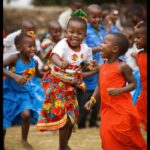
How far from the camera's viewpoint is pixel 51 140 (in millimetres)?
6902

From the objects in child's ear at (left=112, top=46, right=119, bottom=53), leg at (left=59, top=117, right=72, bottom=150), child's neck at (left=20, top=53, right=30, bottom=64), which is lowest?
leg at (left=59, top=117, right=72, bottom=150)

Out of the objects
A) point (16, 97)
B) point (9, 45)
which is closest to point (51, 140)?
point (16, 97)

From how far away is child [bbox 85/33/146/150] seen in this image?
4.94 metres

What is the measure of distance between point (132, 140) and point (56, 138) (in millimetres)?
2324

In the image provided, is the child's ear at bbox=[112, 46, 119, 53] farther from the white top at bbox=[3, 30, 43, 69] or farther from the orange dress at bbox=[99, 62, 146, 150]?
the white top at bbox=[3, 30, 43, 69]

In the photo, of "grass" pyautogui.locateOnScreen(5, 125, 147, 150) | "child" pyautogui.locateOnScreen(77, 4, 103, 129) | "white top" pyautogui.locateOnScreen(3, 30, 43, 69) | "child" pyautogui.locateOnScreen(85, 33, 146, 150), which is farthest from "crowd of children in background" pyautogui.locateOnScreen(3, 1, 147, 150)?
"child" pyautogui.locateOnScreen(77, 4, 103, 129)

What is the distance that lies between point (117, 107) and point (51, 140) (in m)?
→ 2.15

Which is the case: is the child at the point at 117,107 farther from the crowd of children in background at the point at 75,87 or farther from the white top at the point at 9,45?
the white top at the point at 9,45

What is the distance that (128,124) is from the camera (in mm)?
4949

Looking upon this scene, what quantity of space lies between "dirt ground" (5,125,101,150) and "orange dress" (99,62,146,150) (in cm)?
133

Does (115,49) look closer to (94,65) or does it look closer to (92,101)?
(94,65)

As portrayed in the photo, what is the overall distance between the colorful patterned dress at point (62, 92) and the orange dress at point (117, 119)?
0.58 m

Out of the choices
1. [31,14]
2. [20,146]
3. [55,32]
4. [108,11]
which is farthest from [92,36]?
[31,14]

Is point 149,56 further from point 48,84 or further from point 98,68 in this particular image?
point 48,84
